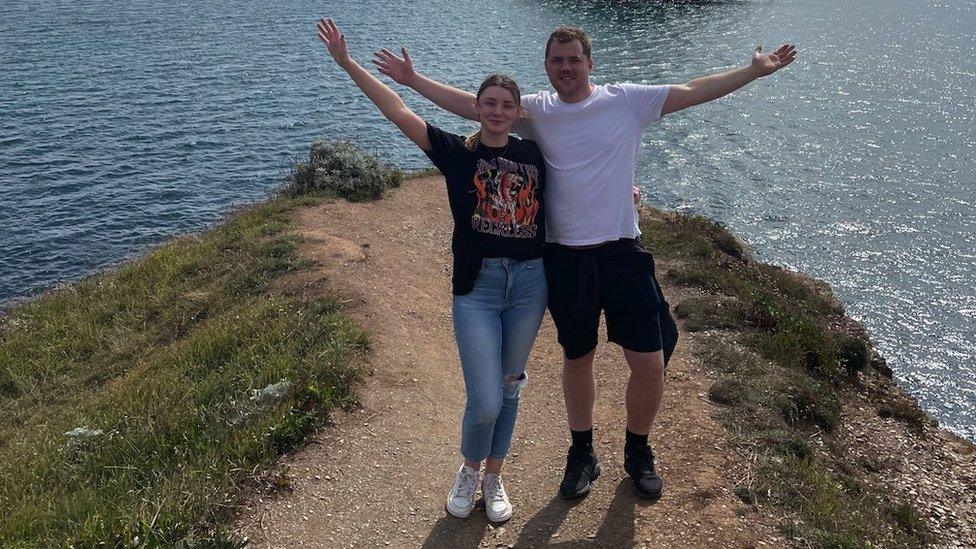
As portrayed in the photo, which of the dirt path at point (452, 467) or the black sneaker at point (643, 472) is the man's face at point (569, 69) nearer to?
the black sneaker at point (643, 472)

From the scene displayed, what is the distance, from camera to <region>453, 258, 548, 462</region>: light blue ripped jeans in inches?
208

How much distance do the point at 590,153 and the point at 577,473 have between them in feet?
8.93

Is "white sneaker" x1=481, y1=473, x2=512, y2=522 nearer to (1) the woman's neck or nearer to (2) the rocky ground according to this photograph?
(2) the rocky ground

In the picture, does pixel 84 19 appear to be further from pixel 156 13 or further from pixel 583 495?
pixel 583 495

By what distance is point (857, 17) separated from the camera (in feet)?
166

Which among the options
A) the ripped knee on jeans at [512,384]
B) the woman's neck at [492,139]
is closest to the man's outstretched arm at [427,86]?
the woman's neck at [492,139]

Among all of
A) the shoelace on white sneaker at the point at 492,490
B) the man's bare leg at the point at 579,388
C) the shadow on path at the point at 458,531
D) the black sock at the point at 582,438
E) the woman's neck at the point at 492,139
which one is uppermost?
the woman's neck at the point at 492,139

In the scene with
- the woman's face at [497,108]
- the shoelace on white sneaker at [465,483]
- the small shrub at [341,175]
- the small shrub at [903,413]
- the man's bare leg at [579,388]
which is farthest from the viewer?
the small shrub at [341,175]

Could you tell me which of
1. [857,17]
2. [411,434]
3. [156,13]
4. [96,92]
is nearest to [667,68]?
[857,17]

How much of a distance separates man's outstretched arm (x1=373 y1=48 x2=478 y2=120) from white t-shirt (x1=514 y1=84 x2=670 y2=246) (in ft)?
1.48

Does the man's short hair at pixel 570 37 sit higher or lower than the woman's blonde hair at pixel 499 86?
higher

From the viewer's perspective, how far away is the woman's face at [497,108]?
5.21m

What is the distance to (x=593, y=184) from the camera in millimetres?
5402

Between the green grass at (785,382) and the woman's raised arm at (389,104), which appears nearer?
the woman's raised arm at (389,104)
